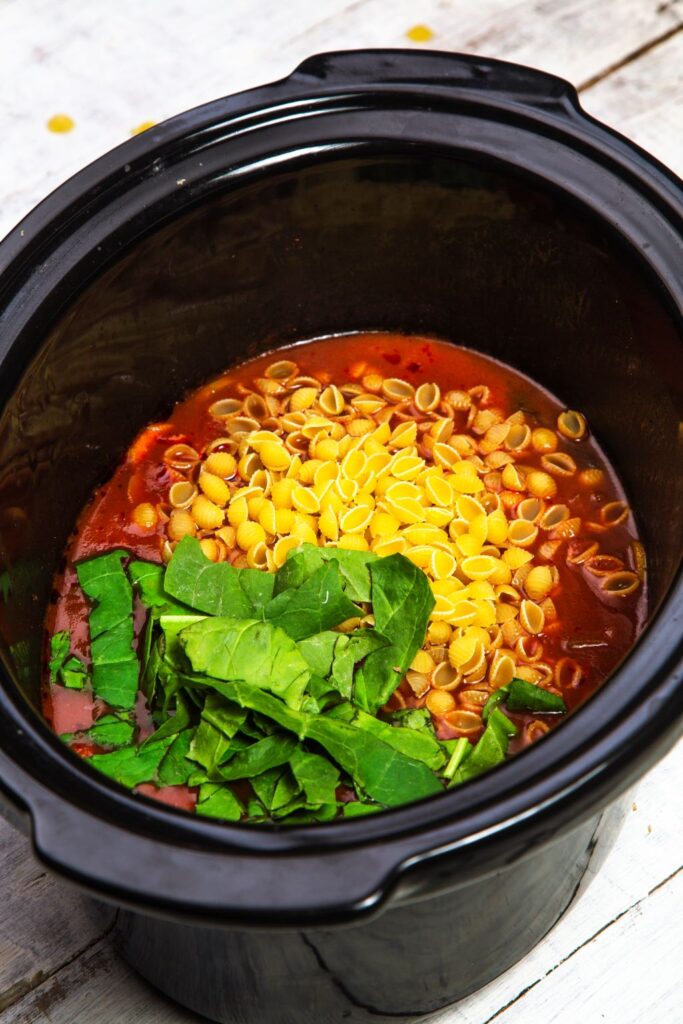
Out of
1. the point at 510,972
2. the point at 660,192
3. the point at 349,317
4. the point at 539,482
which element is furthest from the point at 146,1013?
the point at 660,192

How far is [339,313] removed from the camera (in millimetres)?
1482

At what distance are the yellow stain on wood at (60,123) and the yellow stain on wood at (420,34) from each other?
20.0 inches

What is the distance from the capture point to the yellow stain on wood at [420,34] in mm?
1798

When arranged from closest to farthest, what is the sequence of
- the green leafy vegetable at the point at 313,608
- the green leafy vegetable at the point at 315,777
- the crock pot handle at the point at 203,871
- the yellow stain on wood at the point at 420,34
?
1. the crock pot handle at the point at 203,871
2. the green leafy vegetable at the point at 315,777
3. the green leafy vegetable at the point at 313,608
4. the yellow stain on wood at the point at 420,34

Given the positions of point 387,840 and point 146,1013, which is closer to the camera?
point 387,840

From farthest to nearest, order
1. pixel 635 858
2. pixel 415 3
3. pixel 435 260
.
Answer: pixel 415 3 < pixel 435 260 < pixel 635 858

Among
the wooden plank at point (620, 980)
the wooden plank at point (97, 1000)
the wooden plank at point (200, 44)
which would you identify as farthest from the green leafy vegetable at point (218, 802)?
the wooden plank at point (200, 44)

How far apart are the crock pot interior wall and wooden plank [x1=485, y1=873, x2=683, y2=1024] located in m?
0.33

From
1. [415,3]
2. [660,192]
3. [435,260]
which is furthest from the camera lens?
[415,3]

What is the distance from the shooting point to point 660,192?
1.14 m

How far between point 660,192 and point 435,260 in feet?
1.09

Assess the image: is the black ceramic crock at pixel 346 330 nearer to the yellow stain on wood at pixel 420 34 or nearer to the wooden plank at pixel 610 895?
the wooden plank at pixel 610 895

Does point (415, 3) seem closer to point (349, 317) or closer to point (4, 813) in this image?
point (349, 317)

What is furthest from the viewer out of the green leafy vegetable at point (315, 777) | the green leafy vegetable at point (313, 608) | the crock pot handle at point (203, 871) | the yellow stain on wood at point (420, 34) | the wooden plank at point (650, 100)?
the yellow stain on wood at point (420, 34)
